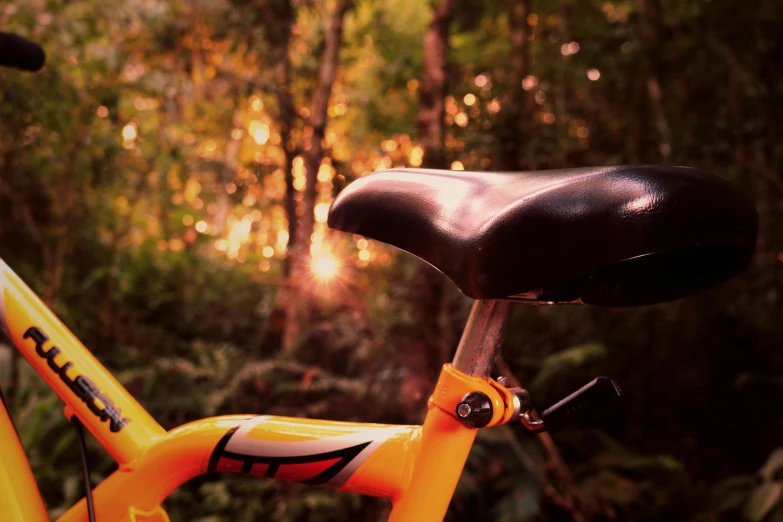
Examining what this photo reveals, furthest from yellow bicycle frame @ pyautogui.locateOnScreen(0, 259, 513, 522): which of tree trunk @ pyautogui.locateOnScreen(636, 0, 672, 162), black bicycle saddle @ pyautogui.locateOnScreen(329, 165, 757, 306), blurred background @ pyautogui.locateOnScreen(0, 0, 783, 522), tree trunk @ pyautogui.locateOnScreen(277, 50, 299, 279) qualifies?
tree trunk @ pyautogui.locateOnScreen(636, 0, 672, 162)

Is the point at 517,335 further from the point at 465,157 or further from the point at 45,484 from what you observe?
the point at 45,484

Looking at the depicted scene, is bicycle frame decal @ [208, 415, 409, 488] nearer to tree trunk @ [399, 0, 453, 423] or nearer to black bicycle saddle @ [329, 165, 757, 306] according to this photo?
black bicycle saddle @ [329, 165, 757, 306]

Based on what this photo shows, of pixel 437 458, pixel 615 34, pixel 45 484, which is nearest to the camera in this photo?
pixel 437 458

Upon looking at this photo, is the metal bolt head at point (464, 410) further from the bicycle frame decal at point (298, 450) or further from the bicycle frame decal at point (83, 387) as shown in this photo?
the bicycle frame decal at point (83, 387)

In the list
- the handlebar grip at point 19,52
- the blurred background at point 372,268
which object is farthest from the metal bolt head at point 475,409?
the blurred background at point 372,268

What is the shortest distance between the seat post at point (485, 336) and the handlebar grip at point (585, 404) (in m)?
0.11

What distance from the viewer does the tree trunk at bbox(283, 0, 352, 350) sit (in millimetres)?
3758

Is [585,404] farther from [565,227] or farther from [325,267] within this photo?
[325,267]

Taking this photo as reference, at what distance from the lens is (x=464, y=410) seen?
0.75 m

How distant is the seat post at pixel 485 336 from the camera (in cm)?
78

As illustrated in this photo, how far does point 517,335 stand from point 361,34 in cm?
Answer: 280

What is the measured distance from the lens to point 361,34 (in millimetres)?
4805

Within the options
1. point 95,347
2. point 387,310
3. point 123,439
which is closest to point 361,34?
point 387,310

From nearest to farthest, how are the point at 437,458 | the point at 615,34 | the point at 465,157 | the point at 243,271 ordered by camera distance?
the point at 437,458 < the point at 465,157 < the point at 615,34 < the point at 243,271
